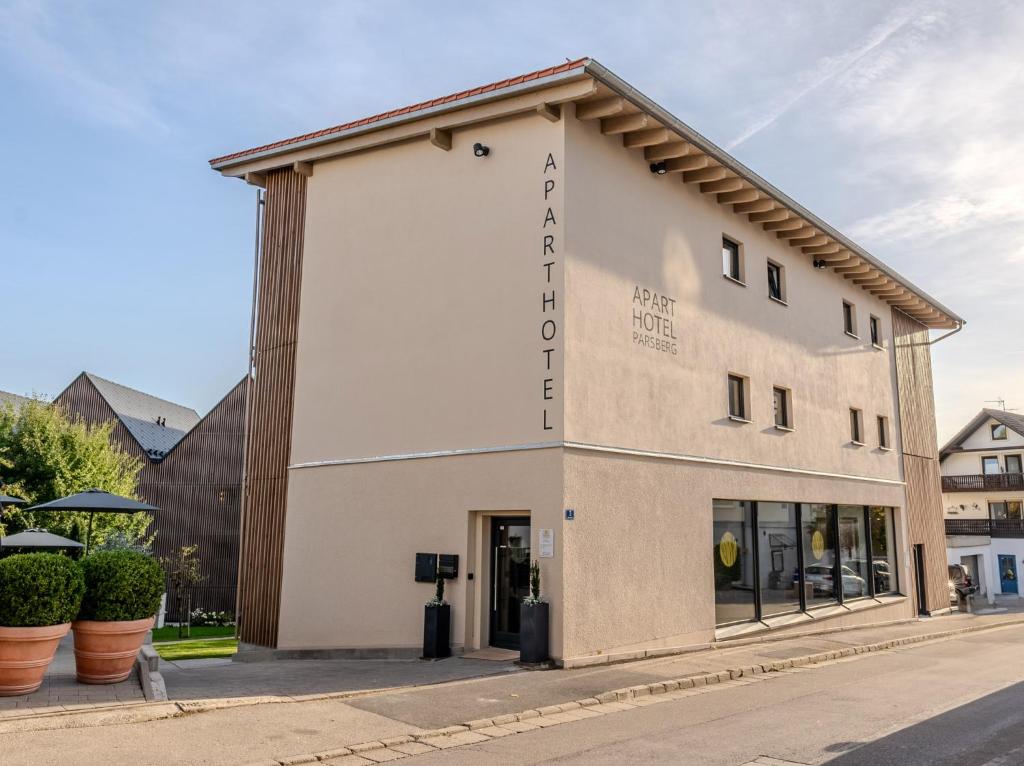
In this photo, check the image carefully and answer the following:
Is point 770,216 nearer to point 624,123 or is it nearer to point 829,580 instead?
point 624,123

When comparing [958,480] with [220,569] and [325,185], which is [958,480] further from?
[325,185]

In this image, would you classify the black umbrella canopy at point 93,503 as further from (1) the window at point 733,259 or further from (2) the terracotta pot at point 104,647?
(1) the window at point 733,259

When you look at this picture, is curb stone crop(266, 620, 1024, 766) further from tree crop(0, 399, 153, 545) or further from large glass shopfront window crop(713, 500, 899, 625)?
tree crop(0, 399, 153, 545)

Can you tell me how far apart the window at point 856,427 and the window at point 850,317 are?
2.24 meters

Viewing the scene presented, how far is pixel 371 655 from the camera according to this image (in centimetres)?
1398

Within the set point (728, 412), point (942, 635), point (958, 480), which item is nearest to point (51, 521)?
point (728, 412)

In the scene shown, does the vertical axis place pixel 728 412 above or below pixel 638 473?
above

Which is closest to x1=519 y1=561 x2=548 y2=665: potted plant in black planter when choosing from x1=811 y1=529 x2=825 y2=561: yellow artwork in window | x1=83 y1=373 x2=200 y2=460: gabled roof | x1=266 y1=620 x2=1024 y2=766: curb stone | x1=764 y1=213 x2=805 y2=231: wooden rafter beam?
x1=266 y1=620 x2=1024 y2=766: curb stone

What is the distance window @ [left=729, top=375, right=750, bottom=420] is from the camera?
17081 mm

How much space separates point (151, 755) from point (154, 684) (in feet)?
7.79

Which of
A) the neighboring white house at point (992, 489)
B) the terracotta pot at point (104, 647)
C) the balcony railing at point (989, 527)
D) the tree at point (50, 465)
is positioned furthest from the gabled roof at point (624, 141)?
the balcony railing at point (989, 527)

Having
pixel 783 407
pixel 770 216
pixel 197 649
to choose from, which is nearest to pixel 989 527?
pixel 783 407

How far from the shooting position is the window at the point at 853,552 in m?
20.2

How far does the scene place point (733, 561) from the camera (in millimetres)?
16047
